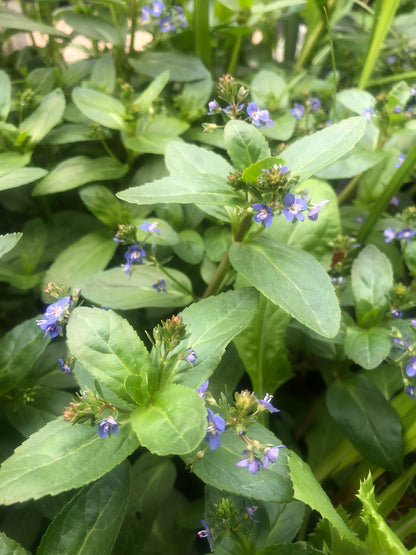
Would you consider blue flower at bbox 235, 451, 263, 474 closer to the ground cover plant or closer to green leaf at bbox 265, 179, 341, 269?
the ground cover plant

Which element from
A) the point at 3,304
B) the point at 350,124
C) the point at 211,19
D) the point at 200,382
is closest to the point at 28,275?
the point at 3,304

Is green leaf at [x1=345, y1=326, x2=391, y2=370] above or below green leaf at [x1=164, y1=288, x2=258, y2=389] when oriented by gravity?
below

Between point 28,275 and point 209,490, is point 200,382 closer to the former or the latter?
point 209,490

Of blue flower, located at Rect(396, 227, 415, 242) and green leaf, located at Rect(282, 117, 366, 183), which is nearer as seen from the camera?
green leaf, located at Rect(282, 117, 366, 183)

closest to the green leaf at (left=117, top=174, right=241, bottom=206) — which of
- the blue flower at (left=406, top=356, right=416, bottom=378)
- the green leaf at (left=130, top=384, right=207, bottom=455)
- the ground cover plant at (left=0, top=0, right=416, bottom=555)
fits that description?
the ground cover plant at (left=0, top=0, right=416, bottom=555)

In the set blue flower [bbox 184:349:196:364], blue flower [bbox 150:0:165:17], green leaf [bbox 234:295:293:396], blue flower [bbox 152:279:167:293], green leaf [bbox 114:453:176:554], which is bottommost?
green leaf [bbox 114:453:176:554]

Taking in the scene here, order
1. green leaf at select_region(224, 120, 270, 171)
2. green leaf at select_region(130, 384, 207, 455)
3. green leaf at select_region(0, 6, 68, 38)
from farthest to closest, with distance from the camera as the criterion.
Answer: green leaf at select_region(0, 6, 68, 38), green leaf at select_region(224, 120, 270, 171), green leaf at select_region(130, 384, 207, 455)
